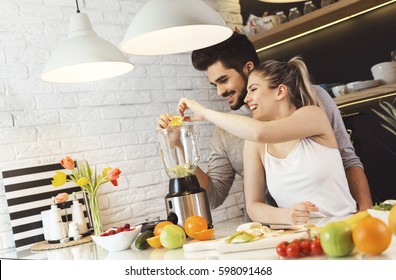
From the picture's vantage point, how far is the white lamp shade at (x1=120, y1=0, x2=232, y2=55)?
1734 mm

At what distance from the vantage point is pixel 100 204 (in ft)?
9.59

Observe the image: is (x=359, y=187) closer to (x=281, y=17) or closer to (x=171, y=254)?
(x=171, y=254)

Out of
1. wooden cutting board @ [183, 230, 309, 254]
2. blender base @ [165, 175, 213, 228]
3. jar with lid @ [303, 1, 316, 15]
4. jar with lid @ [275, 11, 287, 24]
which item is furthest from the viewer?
jar with lid @ [275, 11, 287, 24]

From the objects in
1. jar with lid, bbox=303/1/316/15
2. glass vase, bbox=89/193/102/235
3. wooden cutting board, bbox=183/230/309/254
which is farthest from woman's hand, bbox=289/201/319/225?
jar with lid, bbox=303/1/316/15

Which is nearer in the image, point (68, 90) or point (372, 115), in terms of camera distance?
point (68, 90)

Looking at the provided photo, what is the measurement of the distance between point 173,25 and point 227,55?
0.97m

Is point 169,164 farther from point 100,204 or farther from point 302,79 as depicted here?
point 100,204

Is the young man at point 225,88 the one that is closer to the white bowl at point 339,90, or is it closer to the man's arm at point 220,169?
the man's arm at point 220,169

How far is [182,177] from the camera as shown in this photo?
1.88m

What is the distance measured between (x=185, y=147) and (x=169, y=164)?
10 cm

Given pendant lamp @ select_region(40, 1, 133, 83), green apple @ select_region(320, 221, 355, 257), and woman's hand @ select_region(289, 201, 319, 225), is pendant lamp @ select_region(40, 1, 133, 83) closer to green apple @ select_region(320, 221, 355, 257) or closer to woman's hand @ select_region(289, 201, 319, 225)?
woman's hand @ select_region(289, 201, 319, 225)

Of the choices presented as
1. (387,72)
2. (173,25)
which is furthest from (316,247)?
(387,72)

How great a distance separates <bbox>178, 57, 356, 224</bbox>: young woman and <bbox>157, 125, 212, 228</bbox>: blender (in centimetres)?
12

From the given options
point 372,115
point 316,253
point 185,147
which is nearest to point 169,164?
point 185,147
